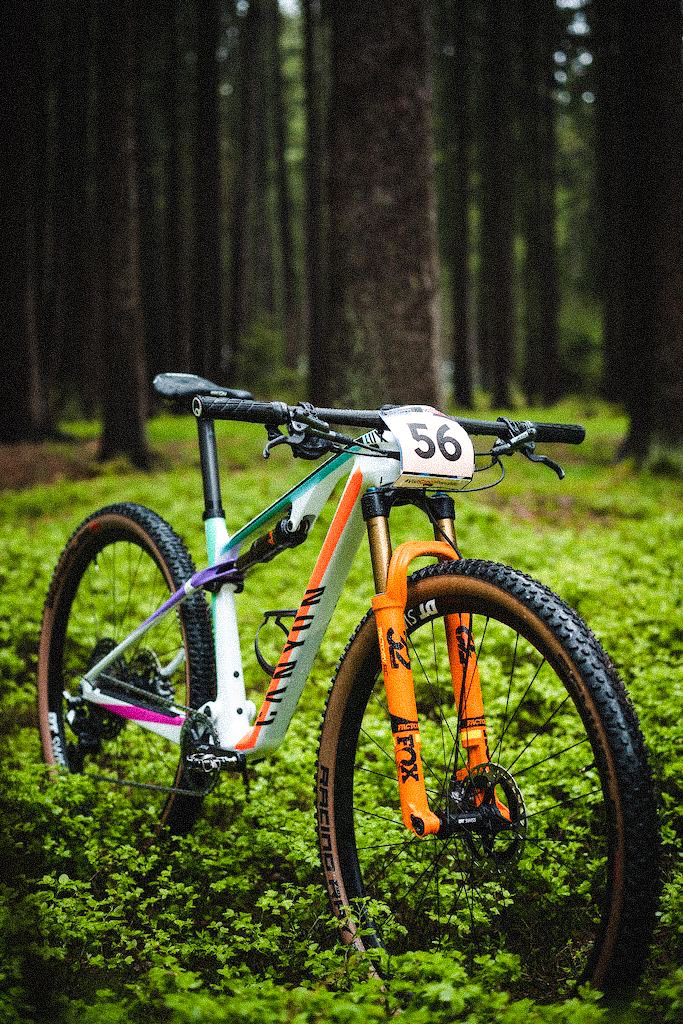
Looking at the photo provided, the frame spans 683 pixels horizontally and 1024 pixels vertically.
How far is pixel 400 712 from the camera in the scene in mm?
2297

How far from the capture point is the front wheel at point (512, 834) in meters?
1.83

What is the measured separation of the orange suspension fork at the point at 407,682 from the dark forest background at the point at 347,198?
5.29 metres

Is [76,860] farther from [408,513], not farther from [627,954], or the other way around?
[408,513]

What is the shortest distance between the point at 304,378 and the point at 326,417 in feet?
65.0

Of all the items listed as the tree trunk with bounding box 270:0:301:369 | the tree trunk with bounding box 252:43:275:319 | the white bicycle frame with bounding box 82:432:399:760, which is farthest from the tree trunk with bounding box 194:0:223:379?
the white bicycle frame with bounding box 82:432:399:760

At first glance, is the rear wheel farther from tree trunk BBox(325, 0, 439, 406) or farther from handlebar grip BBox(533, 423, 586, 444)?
tree trunk BBox(325, 0, 439, 406)

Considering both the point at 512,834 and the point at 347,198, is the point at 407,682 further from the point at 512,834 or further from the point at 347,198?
the point at 347,198

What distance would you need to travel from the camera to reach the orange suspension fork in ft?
7.45

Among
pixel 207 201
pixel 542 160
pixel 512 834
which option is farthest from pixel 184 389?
pixel 542 160

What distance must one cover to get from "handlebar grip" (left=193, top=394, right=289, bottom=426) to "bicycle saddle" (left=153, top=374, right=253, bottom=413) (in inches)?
13.4

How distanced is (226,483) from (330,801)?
6673 mm

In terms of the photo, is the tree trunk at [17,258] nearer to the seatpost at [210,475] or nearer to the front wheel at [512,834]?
the seatpost at [210,475]

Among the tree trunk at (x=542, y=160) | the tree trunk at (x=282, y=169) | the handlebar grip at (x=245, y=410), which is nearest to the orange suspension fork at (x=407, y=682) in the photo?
the handlebar grip at (x=245, y=410)

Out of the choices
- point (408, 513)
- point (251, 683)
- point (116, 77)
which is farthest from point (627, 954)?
point (116, 77)
